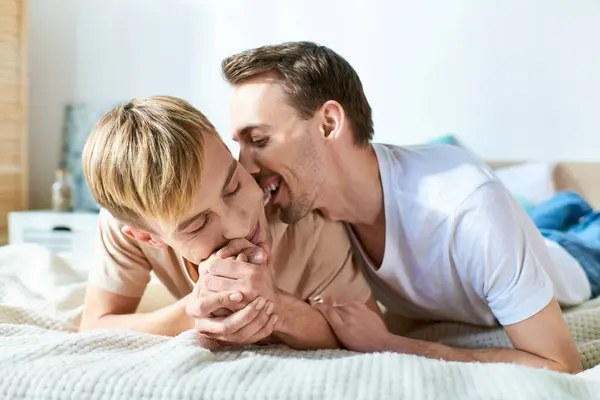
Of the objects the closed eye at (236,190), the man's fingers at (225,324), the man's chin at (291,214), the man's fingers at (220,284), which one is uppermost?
the closed eye at (236,190)

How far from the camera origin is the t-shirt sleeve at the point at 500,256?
1.24 m

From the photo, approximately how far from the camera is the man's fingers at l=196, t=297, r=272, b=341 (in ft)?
3.56

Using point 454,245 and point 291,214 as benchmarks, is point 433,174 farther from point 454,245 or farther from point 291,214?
point 291,214

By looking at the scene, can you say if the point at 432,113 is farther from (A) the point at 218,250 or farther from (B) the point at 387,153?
(A) the point at 218,250

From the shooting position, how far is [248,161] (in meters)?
1.40

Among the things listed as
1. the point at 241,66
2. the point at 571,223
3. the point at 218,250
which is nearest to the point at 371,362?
the point at 218,250

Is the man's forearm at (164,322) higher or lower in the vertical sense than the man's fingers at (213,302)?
lower

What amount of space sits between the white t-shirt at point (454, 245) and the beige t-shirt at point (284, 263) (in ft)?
0.19

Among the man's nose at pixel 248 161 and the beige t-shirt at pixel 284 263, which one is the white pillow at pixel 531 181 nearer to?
the beige t-shirt at pixel 284 263

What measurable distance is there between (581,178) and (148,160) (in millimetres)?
2698

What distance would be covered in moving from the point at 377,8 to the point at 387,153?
2265 millimetres

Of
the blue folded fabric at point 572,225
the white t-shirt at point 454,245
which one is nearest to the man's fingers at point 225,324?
the white t-shirt at point 454,245

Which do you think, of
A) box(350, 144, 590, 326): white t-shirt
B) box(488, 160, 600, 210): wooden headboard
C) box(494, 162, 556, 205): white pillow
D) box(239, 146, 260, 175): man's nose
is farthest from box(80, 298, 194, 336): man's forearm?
box(488, 160, 600, 210): wooden headboard

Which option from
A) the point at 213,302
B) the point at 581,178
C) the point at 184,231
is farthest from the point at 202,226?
the point at 581,178
